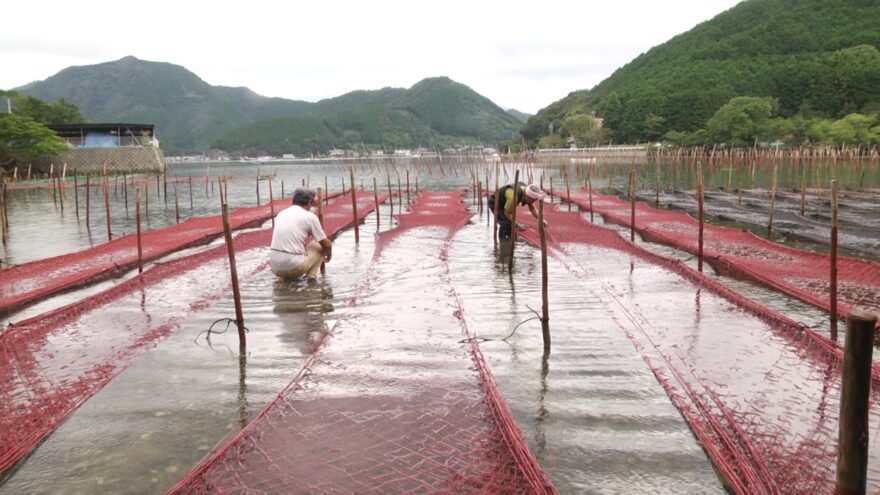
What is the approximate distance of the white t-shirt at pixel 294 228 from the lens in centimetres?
829

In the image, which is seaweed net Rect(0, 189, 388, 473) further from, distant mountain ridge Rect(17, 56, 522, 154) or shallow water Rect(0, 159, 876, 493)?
distant mountain ridge Rect(17, 56, 522, 154)

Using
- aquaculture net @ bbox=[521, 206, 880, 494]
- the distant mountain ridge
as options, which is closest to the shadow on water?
aquaculture net @ bbox=[521, 206, 880, 494]

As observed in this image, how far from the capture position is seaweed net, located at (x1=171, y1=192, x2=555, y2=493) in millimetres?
3572

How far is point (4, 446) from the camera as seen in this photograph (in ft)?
13.3

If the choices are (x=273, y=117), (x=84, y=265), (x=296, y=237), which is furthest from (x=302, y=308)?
(x=273, y=117)

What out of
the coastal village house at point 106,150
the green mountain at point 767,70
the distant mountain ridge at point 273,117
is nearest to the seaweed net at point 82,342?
the coastal village house at point 106,150

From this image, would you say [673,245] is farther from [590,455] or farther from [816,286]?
[590,455]

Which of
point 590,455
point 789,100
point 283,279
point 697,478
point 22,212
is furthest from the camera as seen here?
point 789,100

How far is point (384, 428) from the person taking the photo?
4348 mm

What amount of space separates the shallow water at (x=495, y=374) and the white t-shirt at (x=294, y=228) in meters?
0.75

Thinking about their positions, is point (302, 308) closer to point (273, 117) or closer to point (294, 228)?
point (294, 228)

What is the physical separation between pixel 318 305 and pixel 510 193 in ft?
17.6

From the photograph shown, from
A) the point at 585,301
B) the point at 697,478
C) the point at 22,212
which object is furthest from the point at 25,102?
the point at 697,478

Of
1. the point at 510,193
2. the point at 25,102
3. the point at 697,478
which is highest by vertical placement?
the point at 25,102
